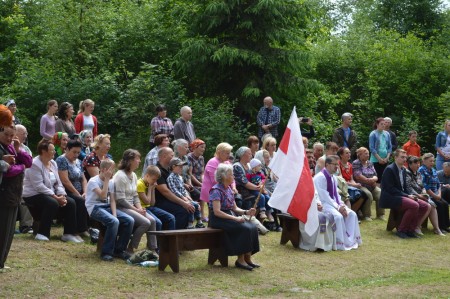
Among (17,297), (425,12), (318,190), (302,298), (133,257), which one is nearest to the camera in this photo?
(17,297)

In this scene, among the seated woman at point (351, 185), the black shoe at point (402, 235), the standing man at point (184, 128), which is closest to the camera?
the black shoe at point (402, 235)

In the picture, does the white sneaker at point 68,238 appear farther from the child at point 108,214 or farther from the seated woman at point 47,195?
the child at point 108,214

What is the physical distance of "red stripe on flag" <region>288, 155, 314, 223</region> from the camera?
1117cm

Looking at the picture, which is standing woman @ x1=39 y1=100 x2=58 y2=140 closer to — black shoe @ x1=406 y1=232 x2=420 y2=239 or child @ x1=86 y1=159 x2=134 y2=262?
child @ x1=86 y1=159 x2=134 y2=262

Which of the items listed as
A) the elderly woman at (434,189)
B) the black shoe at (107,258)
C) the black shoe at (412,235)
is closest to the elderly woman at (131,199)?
the black shoe at (107,258)

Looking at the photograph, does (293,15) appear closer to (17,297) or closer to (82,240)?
(82,240)

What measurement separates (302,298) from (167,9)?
16.8m

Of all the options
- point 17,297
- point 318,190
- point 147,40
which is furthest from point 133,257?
point 147,40

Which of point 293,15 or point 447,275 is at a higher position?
point 293,15

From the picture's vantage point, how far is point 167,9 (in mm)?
24922

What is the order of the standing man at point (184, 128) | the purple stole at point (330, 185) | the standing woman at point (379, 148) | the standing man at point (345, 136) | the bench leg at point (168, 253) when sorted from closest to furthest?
1. the bench leg at point (168, 253)
2. the purple stole at point (330, 185)
3. the standing man at point (184, 128)
4. the standing woman at point (379, 148)
5. the standing man at point (345, 136)

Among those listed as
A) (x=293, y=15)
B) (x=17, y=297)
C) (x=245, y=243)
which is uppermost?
(x=293, y=15)

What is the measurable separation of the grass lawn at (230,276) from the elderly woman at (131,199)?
60 cm

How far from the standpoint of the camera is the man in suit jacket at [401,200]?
15.0 meters
